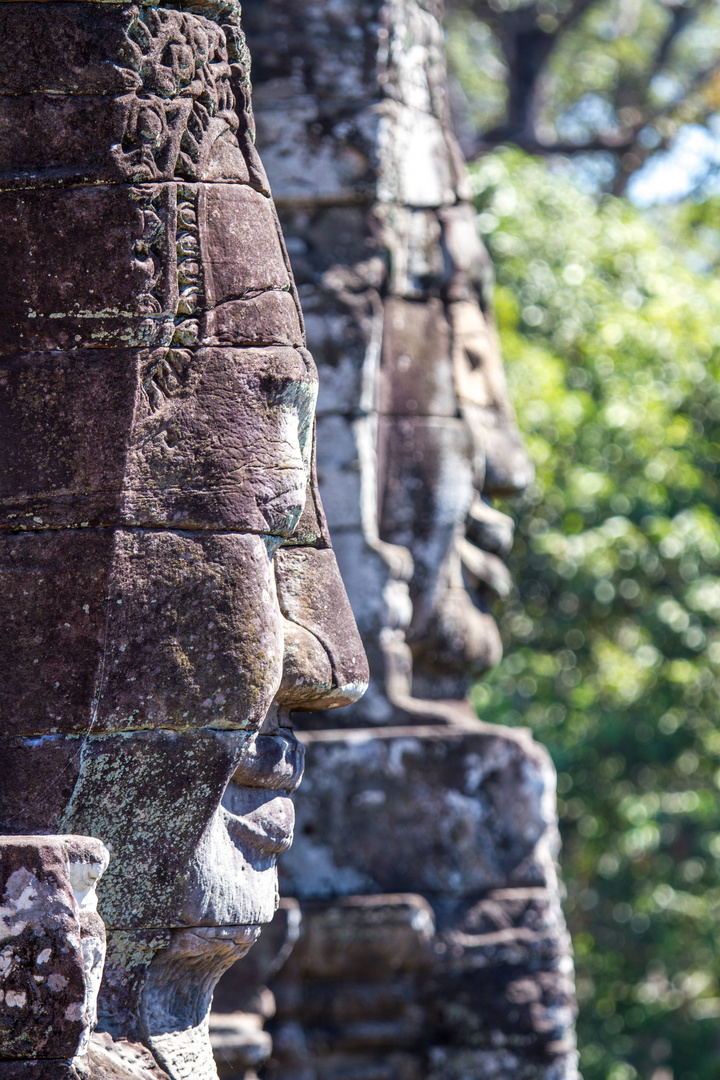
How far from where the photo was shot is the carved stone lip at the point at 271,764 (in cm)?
317

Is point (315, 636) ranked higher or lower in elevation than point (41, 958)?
higher

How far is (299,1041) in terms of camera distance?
230 inches

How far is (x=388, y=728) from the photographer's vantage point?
19.9ft

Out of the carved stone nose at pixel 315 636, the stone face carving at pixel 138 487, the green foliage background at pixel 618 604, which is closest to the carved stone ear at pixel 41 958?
the stone face carving at pixel 138 487

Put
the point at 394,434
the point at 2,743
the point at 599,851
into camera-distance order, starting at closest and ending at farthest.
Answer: the point at 2,743 → the point at 394,434 → the point at 599,851

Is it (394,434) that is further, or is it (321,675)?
(394,434)

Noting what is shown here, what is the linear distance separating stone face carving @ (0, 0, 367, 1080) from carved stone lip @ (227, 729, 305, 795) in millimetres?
88

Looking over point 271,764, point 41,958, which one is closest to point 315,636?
point 271,764

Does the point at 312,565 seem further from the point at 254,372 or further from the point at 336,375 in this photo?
the point at 336,375

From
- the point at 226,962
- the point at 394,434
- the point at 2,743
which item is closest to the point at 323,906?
the point at 394,434

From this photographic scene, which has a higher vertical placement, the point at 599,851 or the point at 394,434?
the point at 394,434

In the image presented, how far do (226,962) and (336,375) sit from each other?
316cm

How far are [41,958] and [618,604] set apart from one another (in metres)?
8.38

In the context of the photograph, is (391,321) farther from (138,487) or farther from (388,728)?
(138,487)
